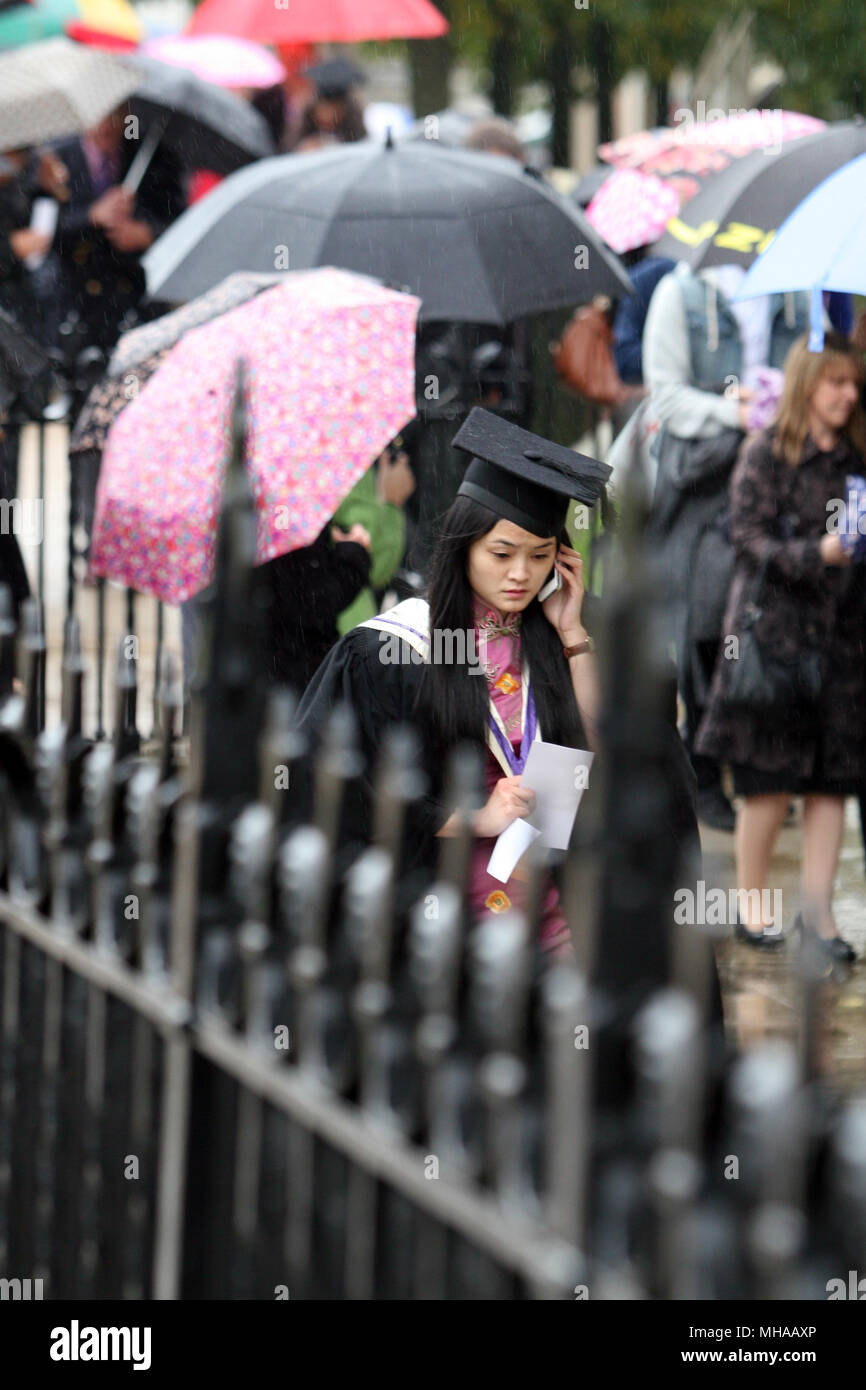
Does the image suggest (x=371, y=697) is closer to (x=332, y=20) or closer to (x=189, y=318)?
(x=189, y=318)

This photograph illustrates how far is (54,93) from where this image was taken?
9.87 metres

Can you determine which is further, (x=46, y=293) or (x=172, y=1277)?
(x=46, y=293)

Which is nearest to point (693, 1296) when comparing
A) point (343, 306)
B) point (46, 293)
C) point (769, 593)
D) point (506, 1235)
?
point (506, 1235)

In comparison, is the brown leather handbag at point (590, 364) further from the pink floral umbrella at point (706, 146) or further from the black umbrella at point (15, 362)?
the black umbrella at point (15, 362)

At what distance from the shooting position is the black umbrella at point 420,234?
285 inches

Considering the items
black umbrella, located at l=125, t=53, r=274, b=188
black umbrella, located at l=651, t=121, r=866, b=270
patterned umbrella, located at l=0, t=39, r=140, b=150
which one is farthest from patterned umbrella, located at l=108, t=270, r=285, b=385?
black umbrella, located at l=125, t=53, r=274, b=188

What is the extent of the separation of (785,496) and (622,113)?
893 inches

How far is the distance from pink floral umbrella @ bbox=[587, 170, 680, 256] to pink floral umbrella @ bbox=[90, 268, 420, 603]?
12.7 feet

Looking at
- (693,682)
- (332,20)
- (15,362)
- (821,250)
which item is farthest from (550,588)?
(332,20)

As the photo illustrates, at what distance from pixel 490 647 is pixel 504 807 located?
18.8 inches

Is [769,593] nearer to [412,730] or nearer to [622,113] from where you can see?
[412,730]

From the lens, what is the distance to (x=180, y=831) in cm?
282

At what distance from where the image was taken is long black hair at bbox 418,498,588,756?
450 cm

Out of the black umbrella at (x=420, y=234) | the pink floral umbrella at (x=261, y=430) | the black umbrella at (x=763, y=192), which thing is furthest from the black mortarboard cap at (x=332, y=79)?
the pink floral umbrella at (x=261, y=430)
